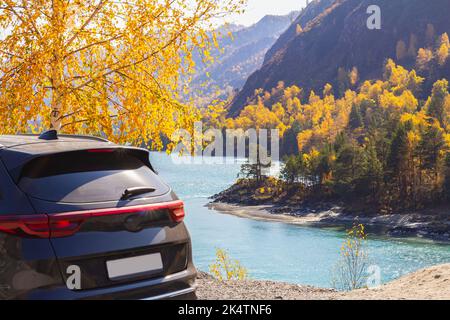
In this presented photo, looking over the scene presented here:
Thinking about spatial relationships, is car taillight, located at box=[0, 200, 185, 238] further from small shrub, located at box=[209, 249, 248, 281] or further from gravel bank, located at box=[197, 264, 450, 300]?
small shrub, located at box=[209, 249, 248, 281]

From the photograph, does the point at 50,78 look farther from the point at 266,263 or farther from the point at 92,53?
the point at 266,263

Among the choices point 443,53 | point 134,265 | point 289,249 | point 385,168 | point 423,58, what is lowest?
point 289,249

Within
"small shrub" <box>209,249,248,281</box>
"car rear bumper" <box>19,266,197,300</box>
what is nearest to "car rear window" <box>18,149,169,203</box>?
"car rear bumper" <box>19,266,197,300</box>

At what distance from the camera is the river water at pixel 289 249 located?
39.0 m

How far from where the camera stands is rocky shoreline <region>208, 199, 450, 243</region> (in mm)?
60594

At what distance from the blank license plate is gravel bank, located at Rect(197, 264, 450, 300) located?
397 cm

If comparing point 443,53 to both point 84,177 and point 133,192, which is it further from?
point 84,177

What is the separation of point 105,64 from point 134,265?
728 cm

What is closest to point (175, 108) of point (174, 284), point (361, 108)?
point (174, 284)

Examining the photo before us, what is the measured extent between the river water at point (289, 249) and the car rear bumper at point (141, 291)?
3101cm

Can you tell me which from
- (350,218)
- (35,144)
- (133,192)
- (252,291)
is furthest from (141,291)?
(350,218)

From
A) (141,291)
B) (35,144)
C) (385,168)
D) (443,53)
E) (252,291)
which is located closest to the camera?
(141,291)

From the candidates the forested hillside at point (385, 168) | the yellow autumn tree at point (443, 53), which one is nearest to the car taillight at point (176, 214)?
the forested hillside at point (385, 168)

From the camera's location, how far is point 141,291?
423cm
